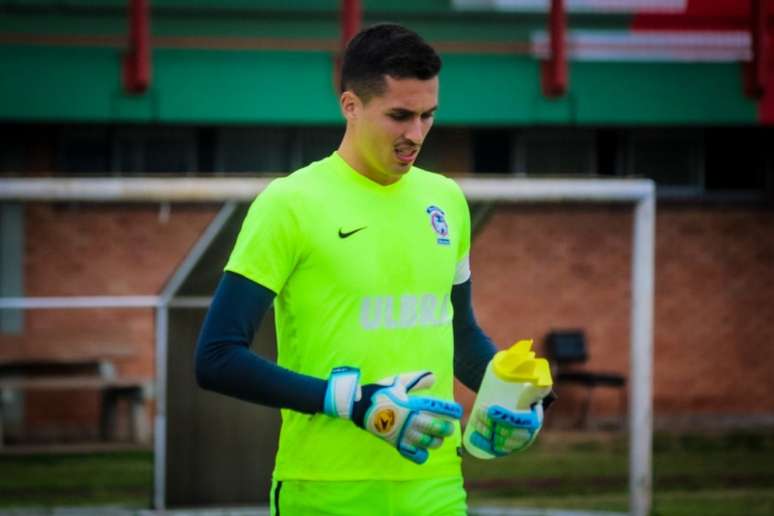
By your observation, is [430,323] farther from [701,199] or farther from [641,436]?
[701,199]

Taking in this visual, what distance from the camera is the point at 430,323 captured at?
384 cm

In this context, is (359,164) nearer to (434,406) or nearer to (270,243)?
(270,243)

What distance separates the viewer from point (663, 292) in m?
16.8

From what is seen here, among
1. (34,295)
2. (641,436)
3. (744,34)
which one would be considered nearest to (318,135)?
(34,295)

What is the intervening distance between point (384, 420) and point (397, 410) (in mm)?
38

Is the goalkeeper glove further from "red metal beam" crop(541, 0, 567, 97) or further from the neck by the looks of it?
"red metal beam" crop(541, 0, 567, 97)

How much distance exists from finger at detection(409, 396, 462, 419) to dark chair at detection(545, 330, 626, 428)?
1263 centimetres

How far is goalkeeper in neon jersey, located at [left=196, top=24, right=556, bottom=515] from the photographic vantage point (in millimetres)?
3637

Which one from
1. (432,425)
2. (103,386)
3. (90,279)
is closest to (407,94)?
(432,425)

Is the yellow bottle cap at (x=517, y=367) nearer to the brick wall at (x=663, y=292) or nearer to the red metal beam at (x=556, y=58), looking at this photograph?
the red metal beam at (x=556, y=58)

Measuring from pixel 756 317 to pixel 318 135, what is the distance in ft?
15.8

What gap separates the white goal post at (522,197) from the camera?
9.17m

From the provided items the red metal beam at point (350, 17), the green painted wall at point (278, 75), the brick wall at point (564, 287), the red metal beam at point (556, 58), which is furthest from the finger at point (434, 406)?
the brick wall at point (564, 287)

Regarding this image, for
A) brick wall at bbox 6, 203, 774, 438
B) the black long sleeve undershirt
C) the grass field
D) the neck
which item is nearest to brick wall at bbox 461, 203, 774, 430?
brick wall at bbox 6, 203, 774, 438
